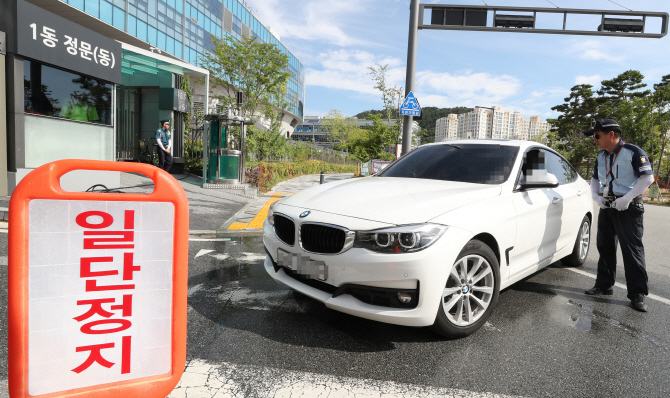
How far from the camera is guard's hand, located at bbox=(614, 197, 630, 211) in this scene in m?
3.84

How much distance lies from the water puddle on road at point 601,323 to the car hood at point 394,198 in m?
1.24

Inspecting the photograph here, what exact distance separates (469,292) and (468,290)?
28mm

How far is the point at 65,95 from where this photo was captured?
9703 mm

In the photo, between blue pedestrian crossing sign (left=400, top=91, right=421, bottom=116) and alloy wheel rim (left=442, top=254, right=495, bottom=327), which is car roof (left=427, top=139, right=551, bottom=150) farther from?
blue pedestrian crossing sign (left=400, top=91, right=421, bottom=116)

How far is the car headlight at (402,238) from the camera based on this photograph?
2.72m

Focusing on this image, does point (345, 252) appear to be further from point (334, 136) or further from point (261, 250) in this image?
point (334, 136)

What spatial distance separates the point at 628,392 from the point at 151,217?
273 centimetres

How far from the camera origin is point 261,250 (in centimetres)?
587

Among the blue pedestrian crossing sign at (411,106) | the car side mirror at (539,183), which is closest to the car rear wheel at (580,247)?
the car side mirror at (539,183)

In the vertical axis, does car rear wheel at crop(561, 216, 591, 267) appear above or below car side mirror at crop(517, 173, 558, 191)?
below

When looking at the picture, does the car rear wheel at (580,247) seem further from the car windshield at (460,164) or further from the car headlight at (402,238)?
the car headlight at (402,238)

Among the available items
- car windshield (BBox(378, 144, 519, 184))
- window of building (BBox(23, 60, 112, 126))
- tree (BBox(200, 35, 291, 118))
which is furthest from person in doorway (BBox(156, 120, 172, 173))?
tree (BBox(200, 35, 291, 118))

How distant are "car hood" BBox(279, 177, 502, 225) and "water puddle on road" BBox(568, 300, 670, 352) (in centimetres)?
124

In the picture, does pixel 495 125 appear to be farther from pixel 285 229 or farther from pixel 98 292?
pixel 98 292
